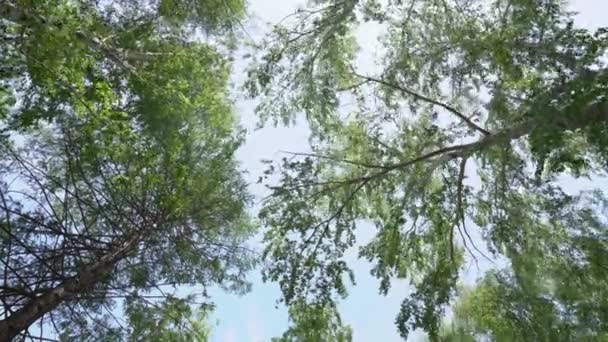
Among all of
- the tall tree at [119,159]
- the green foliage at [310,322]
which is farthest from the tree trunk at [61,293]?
the green foliage at [310,322]

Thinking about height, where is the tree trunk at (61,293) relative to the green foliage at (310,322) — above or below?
below

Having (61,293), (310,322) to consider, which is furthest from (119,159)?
(310,322)

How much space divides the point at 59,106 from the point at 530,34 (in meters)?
4.83

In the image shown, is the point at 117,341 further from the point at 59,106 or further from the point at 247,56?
the point at 247,56

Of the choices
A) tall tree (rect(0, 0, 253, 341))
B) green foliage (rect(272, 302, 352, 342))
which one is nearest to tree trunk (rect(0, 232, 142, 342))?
tall tree (rect(0, 0, 253, 341))

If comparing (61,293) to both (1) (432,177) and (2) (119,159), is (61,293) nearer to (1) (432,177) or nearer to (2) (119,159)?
(2) (119,159)

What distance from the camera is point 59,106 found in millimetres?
5402

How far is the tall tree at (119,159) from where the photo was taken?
4.05 meters

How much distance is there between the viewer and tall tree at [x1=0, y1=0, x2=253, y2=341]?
405 cm

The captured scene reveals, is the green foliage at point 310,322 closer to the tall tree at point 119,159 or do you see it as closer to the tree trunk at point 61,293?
the tall tree at point 119,159

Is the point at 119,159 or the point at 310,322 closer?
the point at 119,159

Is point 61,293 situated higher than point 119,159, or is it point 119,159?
point 119,159

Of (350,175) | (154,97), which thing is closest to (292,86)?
(350,175)

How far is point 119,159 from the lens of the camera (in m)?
5.27
